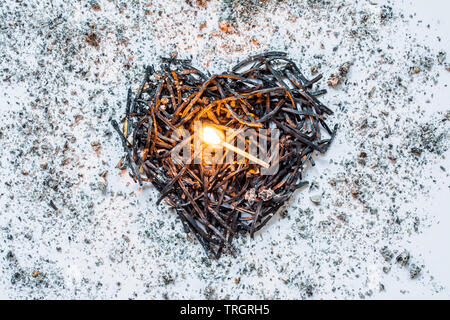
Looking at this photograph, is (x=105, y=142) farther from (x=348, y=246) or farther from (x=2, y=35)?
(x=348, y=246)

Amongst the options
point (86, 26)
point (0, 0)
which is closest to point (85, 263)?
point (86, 26)

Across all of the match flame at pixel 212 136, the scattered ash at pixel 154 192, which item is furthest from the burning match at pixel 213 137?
A: the scattered ash at pixel 154 192

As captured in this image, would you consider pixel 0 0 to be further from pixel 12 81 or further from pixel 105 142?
pixel 105 142

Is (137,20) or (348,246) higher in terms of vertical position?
(137,20)

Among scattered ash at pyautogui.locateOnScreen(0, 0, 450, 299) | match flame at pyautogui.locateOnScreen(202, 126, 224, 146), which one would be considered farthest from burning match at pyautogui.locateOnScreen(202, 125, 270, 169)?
scattered ash at pyautogui.locateOnScreen(0, 0, 450, 299)

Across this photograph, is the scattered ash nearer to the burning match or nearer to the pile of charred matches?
the pile of charred matches

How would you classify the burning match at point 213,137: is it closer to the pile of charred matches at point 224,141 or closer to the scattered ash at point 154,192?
the pile of charred matches at point 224,141

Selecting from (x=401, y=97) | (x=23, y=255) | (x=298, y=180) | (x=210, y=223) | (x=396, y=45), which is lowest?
(x=23, y=255)
